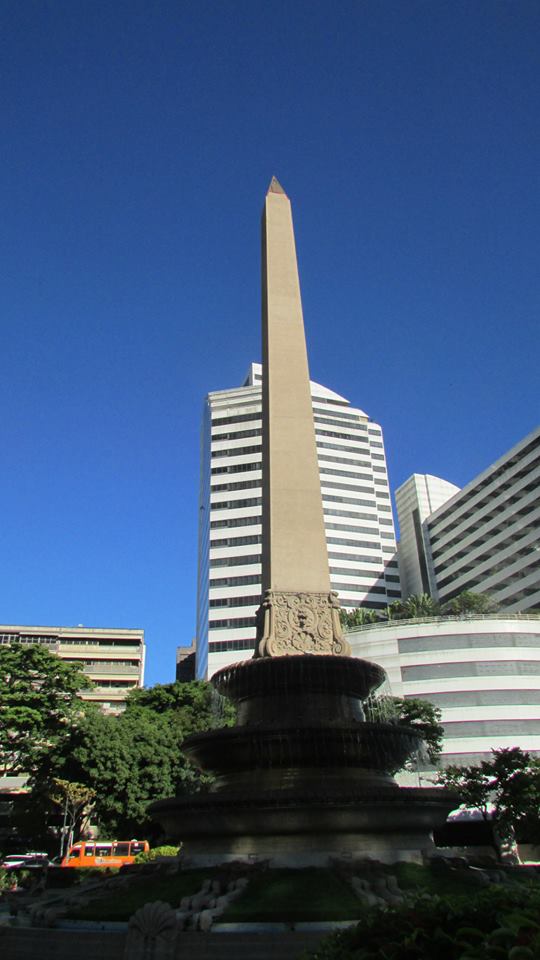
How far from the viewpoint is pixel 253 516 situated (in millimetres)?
76562

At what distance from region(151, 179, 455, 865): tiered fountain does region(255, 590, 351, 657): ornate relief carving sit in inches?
1.0

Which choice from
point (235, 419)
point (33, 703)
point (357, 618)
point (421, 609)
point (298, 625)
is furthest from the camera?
point (235, 419)

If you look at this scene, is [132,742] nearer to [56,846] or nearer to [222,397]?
[56,846]

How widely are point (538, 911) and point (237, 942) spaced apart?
17.7 ft

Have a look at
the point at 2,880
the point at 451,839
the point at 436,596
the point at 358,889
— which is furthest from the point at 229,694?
the point at 436,596

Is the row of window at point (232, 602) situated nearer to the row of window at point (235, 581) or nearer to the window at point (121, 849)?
the row of window at point (235, 581)

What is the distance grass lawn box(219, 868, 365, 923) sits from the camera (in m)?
8.09

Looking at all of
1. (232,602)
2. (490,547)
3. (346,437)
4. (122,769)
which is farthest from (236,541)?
(122,769)

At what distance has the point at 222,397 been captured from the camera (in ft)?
289

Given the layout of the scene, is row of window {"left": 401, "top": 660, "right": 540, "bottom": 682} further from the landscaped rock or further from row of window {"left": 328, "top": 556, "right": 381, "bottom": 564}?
row of window {"left": 328, "top": 556, "right": 381, "bottom": 564}

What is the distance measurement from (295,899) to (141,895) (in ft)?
8.28

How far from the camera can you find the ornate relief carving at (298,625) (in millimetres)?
15227

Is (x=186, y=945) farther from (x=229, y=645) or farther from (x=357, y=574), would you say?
(x=357, y=574)

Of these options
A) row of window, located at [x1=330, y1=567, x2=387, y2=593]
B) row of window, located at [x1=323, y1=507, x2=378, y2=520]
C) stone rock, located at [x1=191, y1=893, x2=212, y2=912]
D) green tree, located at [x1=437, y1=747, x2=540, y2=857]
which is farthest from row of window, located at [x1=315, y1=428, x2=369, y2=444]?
stone rock, located at [x1=191, y1=893, x2=212, y2=912]
